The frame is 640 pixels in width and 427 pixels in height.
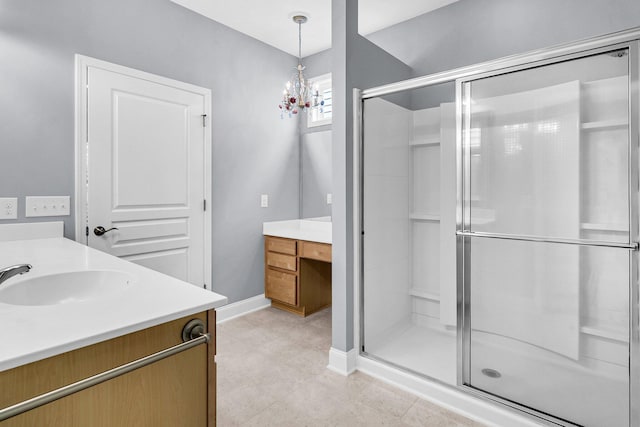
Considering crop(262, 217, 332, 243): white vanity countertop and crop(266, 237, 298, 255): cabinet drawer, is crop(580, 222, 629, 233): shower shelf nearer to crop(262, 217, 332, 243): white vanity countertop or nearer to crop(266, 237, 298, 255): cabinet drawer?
crop(262, 217, 332, 243): white vanity countertop

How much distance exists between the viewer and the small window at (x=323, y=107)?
342 centimetres

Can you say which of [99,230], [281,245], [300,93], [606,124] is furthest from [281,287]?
[606,124]

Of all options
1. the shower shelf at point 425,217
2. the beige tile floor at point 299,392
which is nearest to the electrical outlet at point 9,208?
the beige tile floor at point 299,392

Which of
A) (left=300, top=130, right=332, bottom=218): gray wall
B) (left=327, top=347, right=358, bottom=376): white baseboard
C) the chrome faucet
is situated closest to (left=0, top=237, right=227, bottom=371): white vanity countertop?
the chrome faucet

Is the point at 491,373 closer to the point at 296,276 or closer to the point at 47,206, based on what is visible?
the point at 296,276

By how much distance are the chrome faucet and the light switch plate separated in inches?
41.6

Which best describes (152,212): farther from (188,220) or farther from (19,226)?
(19,226)

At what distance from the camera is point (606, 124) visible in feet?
4.94

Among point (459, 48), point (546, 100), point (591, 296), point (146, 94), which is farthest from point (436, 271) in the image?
point (146, 94)

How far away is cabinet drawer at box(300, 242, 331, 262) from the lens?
282 cm

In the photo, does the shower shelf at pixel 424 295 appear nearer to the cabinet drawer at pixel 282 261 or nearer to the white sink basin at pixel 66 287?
the cabinet drawer at pixel 282 261

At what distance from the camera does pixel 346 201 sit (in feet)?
7.25

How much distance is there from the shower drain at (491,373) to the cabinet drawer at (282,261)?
167 cm

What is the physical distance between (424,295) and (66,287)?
2307mm
